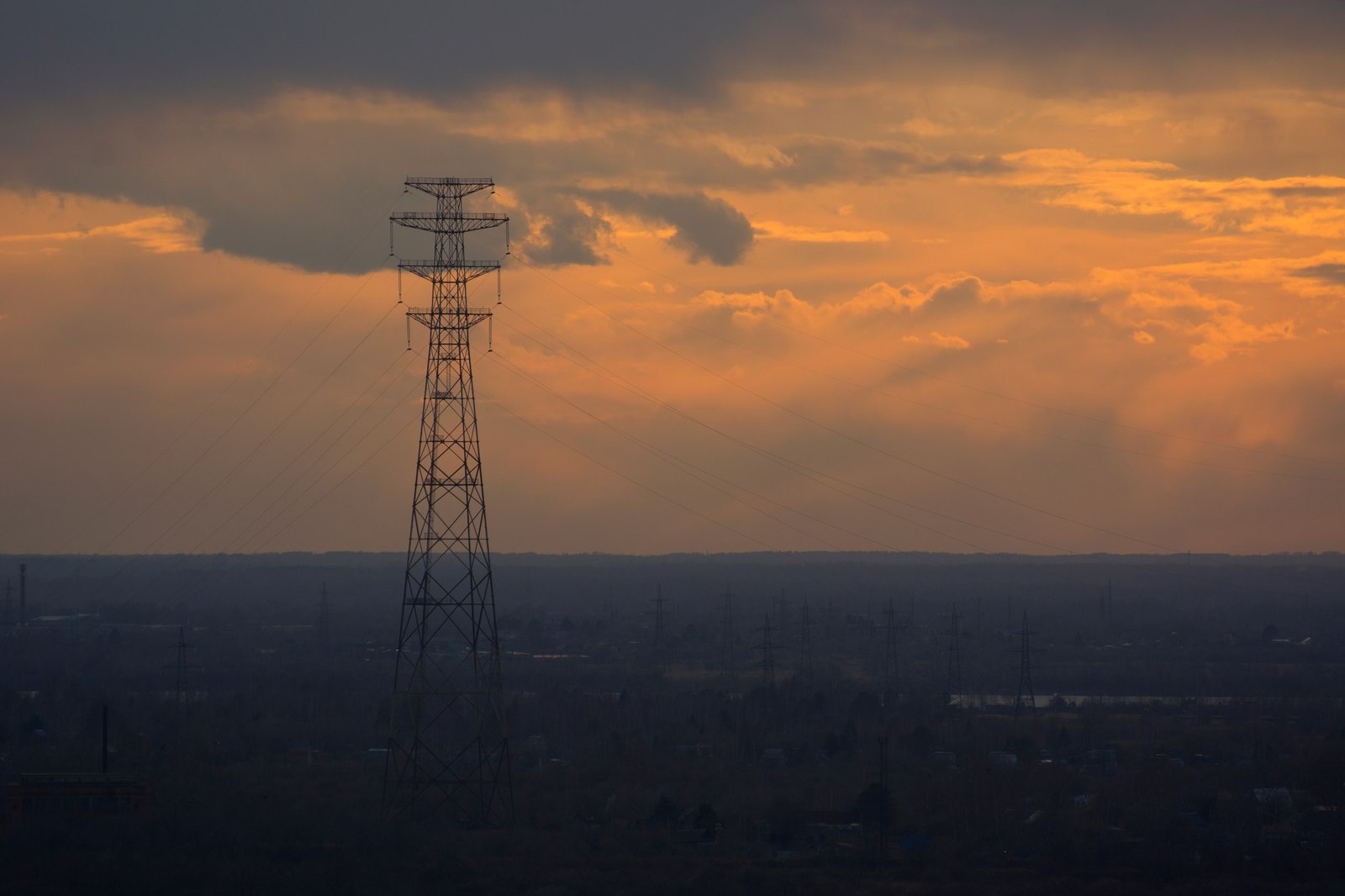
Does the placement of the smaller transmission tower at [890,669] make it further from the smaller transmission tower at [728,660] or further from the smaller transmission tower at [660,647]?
the smaller transmission tower at [660,647]

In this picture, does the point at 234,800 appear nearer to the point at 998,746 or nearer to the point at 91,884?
the point at 91,884

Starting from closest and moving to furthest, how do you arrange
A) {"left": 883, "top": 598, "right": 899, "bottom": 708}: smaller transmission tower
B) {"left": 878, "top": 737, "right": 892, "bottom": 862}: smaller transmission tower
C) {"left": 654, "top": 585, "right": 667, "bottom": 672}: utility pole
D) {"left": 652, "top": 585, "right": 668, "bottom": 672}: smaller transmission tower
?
{"left": 878, "top": 737, "right": 892, "bottom": 862}: smaller transmission tower, {"left": 883, "top": 598, "right": 899, "bottom": 708}: smaller transmission tower, {"left": 654, "top": 585, "right": 667, "bottom": 672}: utility pole, {"left": 652, "top": 585, "right": 668, "bottom": 672}: smaller transmission tower

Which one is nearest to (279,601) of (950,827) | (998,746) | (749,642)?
(749,642)

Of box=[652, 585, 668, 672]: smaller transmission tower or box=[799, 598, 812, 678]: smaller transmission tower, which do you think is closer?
box=[799, 598, 812, 678]: smaller transmission tower

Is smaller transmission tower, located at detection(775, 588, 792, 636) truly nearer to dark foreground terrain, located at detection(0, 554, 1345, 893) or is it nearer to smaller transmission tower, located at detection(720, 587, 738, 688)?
smaller transmission tower, located at detection(720, 587, 738, 688)

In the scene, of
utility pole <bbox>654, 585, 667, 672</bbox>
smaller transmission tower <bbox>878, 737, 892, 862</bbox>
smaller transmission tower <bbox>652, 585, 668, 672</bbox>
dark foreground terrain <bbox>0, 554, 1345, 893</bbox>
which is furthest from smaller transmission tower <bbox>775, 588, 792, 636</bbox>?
smaller transmission tower <bbox>878, 737, 892, 862</bbox>

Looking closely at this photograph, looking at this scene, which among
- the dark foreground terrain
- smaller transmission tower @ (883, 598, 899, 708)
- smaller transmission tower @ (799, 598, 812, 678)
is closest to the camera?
the dark foreground terrain

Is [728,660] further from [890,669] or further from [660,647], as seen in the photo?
[890,669]

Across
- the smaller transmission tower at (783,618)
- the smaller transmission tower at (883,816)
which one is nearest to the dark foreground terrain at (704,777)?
the smaller transmission tower at (883,816)

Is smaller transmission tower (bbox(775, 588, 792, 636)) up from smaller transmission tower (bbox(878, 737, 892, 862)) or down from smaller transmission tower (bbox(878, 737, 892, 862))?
up

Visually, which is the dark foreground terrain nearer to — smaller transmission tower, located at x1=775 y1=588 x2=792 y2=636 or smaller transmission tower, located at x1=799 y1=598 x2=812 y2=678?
smaller transmission tower, located at x1=799 y1=598 x2=812 y2=678
